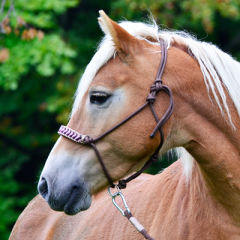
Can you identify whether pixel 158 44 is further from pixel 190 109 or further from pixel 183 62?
pixel 190 109

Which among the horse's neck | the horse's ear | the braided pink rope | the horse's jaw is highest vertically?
the horse's ear

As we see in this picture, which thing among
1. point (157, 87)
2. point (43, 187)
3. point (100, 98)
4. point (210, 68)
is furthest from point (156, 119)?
point (43, 187)

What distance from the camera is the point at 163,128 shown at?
6.26 feet

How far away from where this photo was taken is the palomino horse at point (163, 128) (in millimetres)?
1874

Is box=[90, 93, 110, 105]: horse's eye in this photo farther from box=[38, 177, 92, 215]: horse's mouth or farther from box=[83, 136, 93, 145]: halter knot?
box=[38, 177, 92, 215]: horse's mouth

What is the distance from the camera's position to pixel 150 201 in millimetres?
2359

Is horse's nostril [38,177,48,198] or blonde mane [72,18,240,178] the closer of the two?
horse's nostril [38,177,48,198]

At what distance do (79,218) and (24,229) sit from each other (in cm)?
80

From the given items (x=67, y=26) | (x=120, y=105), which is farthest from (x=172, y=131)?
(x=67, y=26)

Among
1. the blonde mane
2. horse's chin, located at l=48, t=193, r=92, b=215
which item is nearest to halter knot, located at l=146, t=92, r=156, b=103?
the blonde mane

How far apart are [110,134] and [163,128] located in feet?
1.02

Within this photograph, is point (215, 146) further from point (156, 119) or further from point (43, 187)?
point (43, 187)

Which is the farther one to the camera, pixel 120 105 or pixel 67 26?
pixel 67 26

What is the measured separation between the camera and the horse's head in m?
1.85
